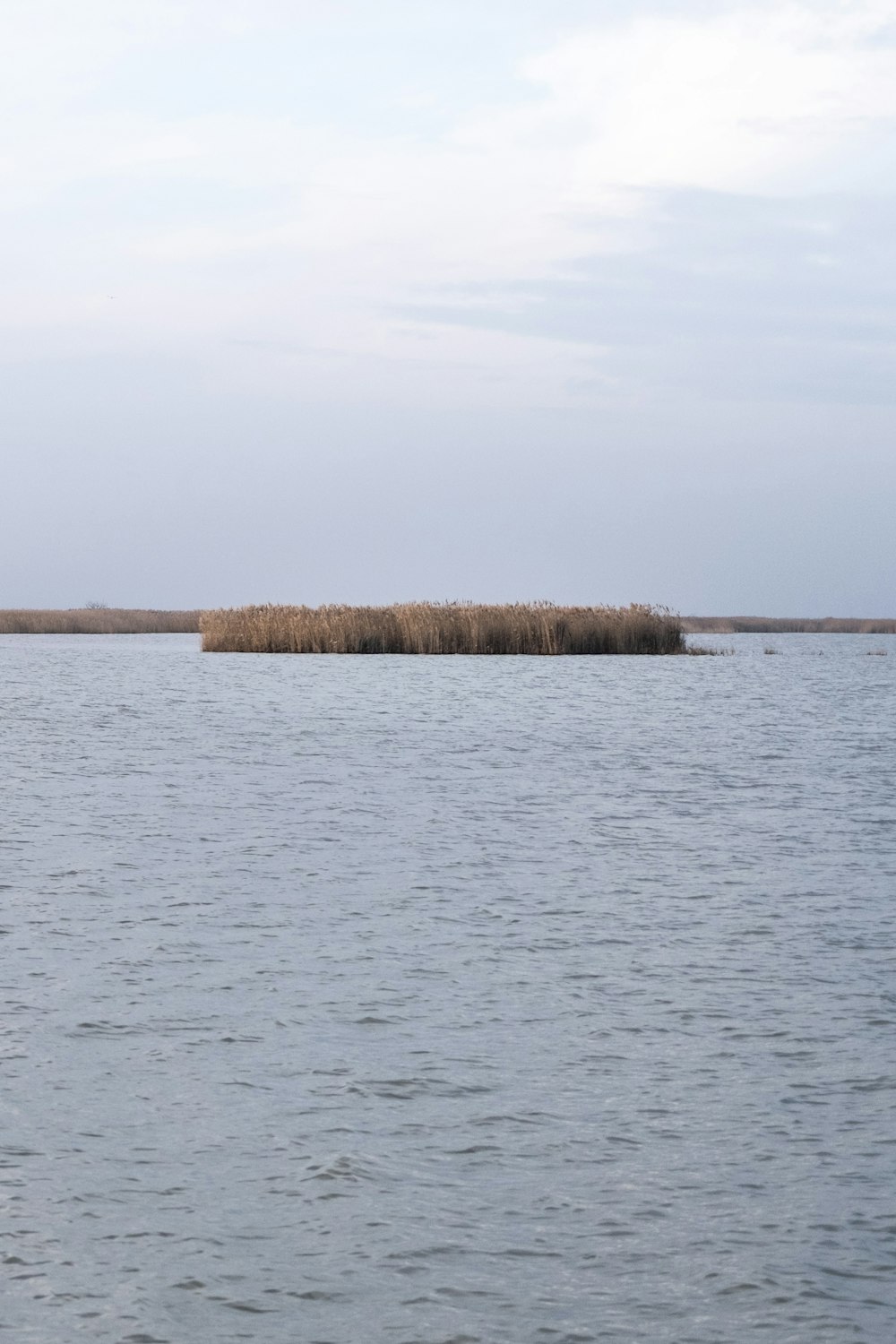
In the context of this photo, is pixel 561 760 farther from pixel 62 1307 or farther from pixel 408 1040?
pixel 62 1307

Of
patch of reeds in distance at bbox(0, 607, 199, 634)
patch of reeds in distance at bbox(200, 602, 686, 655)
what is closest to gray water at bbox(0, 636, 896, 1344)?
patch of reeds in distance at bbox(200, 602, 686, 655)

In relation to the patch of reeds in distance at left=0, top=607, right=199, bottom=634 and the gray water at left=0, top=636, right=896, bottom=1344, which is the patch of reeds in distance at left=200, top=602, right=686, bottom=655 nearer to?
the gray water at left=0, top=636, right=896, bottom=1344

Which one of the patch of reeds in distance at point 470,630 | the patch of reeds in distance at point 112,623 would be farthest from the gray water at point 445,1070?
the patch of reeds in distance at point 112,623

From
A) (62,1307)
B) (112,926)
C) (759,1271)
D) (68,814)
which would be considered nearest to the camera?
(62,1307)

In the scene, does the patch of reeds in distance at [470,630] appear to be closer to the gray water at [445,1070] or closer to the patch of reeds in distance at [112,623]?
the gray water at [445,1070]

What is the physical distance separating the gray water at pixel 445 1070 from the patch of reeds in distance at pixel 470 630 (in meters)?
30.2

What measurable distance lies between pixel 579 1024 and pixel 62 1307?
10.8ft

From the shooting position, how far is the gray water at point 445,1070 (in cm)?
398

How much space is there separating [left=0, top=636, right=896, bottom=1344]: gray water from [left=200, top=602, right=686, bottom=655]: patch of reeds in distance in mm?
30239

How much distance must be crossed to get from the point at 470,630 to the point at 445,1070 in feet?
133

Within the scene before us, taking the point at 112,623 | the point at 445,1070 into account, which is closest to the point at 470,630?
the point at 445,1070

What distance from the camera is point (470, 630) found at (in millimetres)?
46188

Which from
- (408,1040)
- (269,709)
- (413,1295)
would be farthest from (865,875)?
(269,709)

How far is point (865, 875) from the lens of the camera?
10.9 metres
